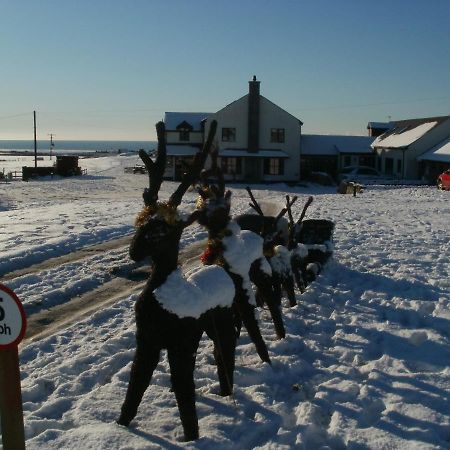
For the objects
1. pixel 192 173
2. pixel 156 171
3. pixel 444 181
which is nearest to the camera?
pixel 156 171

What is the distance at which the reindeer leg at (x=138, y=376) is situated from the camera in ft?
16.1

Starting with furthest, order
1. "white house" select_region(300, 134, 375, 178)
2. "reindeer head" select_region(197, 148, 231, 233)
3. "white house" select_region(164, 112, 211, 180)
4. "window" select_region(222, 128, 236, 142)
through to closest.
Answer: "white house" select_region(300, 134, 375, 178)
"white house" select_region(164, 112, 211, 180)
"window" select_region(222, 128, 236, 142)
"reindeer head" select_region(197, 148, 231, 233)

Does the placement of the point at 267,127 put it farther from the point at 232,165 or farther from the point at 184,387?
the point at 184,387

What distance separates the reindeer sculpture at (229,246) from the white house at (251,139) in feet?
116

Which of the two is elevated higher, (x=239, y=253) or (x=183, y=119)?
(x=183, y=119)

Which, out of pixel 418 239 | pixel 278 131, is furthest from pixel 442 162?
pixel 418 239

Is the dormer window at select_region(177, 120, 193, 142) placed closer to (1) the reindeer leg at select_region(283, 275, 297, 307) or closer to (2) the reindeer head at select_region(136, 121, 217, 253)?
(1) the reindeer leg at select_region(283, 275, 297, 307)

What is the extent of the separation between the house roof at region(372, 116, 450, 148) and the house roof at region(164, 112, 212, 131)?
51.1ft

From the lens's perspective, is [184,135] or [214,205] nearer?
[214,205]

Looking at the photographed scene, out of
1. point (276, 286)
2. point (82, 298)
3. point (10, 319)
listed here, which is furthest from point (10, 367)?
point (82, 298)

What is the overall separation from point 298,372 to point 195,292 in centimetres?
212

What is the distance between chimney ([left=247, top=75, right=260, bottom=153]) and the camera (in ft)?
137

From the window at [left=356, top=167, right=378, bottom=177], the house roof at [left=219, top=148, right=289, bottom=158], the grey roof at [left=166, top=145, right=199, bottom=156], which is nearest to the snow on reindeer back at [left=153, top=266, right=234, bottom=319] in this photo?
the grey roof at [left=166, top=145, right=199, bottom=156]

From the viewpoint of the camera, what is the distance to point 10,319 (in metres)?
3.61
